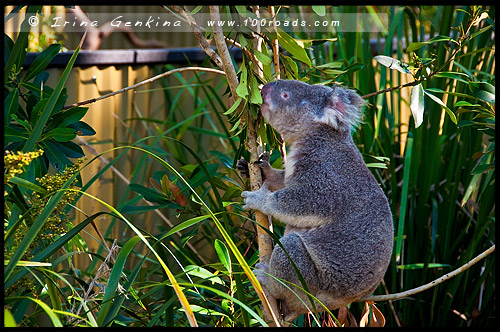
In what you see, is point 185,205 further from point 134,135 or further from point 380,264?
point 134,135

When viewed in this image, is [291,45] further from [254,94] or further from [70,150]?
[70,150]

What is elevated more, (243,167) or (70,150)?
(70,150)

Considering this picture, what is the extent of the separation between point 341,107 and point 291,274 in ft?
2.15

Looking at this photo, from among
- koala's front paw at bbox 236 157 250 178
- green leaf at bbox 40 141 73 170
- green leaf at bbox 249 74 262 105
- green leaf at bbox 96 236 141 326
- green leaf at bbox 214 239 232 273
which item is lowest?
green leaf at bbox 214 239 232 273

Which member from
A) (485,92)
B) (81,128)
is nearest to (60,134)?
(81,128)

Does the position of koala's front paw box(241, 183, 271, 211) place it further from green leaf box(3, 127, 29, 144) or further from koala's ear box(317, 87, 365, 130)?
green leaf box(3, 127, 29, 144)

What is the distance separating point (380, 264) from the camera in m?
2.03

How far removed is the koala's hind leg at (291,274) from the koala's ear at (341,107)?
0.47 metres

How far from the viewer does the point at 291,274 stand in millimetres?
1984

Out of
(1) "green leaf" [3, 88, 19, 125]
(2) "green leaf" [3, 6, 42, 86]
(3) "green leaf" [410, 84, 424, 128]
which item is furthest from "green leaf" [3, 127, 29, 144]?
(3) "green leaf" [410, 84, 424, 128]

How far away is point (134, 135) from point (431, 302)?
6.41 ft

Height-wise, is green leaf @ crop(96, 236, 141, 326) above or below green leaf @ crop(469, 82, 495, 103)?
below

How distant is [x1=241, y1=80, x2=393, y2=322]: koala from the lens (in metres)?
2.01
